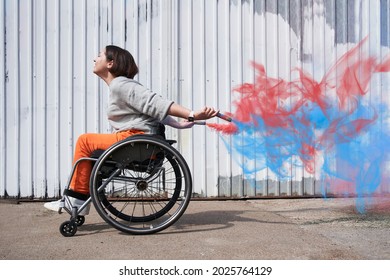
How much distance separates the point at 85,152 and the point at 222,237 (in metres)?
1.07

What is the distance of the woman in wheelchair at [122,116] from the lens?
3158 mm

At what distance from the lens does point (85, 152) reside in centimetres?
320

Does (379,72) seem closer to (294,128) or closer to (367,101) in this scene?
(367,101)

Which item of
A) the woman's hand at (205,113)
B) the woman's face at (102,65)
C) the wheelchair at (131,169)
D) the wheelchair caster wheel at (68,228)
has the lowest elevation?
the wheelchair caster wheel at (68,228)

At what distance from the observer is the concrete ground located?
110 inches

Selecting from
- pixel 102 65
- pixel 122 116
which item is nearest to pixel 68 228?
pixel 122 116

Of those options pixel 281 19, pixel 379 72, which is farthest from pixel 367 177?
pixel 281 19

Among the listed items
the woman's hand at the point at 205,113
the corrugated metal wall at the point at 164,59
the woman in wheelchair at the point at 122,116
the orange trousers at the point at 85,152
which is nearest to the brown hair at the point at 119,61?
the woman in wheelchair at the point at 122,116

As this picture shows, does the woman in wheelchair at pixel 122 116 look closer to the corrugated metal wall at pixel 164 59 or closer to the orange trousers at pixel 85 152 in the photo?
the orange trousers at pixel 85 152

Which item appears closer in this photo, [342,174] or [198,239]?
[198,239]

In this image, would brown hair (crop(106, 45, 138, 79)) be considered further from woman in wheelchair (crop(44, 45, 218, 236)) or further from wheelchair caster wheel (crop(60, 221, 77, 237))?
wheelchair caster wheel (crop(60, 221, 77, 237))

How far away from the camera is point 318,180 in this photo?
4.86 m

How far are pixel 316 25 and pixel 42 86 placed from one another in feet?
9.20

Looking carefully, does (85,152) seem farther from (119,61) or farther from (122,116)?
(119,61)
